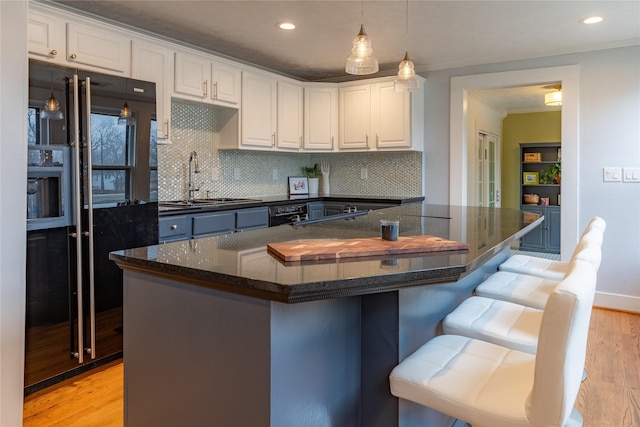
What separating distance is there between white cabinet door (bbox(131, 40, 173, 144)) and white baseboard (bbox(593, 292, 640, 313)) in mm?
3806

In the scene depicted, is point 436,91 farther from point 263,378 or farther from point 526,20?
point 263,378

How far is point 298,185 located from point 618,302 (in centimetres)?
333

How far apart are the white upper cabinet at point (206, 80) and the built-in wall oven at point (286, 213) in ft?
3.30

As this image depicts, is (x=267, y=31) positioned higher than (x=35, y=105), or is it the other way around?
(x=267, y=31)

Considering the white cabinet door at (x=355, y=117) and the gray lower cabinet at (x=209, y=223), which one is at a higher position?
the white cabinet door at (x=355, y=117)

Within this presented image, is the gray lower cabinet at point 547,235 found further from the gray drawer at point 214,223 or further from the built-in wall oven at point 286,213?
the gray drawer at point 214,223

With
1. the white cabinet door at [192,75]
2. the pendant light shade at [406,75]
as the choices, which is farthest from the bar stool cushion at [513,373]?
the white cabinet door at [192,75]

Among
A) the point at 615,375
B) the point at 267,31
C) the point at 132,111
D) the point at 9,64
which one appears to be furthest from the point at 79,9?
the point at 615,375

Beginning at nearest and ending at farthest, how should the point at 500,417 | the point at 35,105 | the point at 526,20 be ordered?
the point at 500,417 → the point at 35,105 → the point at 526,20

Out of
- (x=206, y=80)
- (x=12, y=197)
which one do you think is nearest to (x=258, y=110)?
(x=206, y=80)

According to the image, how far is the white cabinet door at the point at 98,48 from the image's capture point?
111 inches

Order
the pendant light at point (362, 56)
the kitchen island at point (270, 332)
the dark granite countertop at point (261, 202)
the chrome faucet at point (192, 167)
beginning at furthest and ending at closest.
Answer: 1. the chrome faucet at point (192, 167)
2. the dark granite countertop at point (261, 202)
3. the pendant light at point (362, 56)
4. the kitchen island at point (270, 332)

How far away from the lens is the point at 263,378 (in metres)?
1.17

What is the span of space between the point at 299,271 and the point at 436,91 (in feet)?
13.0
